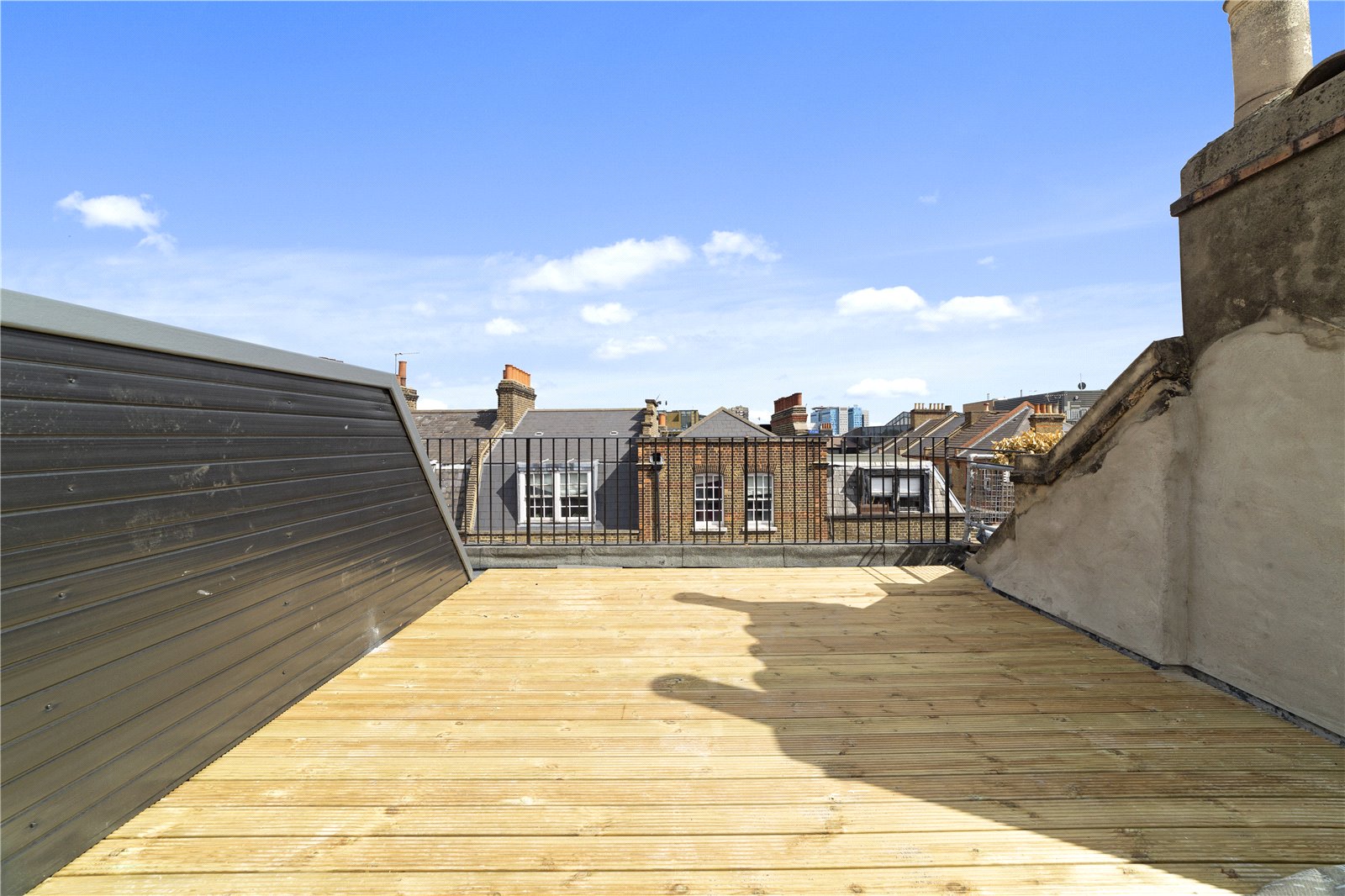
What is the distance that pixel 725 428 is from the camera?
2112 centimetres

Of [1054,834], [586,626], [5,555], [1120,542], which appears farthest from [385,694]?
[1120,542]

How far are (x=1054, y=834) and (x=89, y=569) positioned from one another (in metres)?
3.52

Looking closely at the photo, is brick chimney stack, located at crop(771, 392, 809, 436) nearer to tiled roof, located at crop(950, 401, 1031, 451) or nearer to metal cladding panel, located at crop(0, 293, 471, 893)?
tiled roof, located at crop(950, 401, 1031, 451)

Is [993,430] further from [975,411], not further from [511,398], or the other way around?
[511,398]

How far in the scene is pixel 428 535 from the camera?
5195 mm

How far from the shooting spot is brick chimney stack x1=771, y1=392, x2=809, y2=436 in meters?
20.0

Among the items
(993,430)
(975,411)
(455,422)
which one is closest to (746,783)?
(455,422)

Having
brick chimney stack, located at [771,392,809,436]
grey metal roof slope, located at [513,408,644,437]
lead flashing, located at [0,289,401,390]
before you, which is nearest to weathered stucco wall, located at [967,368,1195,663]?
lead flashing, located at [0,289,401,390]

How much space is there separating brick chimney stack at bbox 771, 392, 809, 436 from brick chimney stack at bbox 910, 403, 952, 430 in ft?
64.4

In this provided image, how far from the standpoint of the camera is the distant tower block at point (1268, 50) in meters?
3.35

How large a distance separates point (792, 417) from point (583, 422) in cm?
760

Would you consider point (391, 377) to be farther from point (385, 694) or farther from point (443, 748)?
point (443, 748)

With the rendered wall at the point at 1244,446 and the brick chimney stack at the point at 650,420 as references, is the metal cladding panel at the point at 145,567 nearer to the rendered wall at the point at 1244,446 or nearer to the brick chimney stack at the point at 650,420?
the rendered wall at the point at 1244,446

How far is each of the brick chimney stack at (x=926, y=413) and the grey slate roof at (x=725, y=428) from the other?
20.0 m
